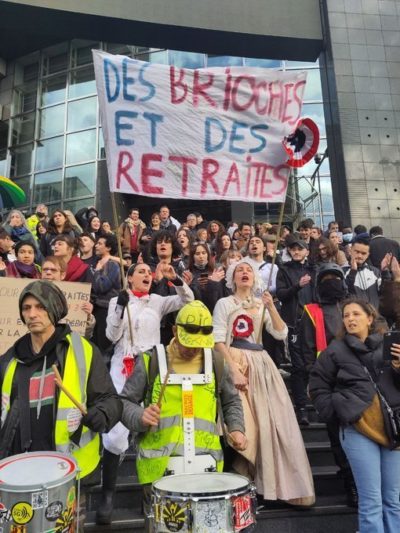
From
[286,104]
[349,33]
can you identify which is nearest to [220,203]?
[349,33]

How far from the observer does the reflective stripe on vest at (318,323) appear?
4.42 meters

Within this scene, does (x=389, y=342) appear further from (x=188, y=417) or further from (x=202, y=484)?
(x=202, y=484)

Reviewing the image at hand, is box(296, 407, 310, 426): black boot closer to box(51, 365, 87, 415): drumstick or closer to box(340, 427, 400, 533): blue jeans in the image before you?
box(340, 427, 400, 533): blue jeans

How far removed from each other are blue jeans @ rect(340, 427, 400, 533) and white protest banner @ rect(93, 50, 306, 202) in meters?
2.13

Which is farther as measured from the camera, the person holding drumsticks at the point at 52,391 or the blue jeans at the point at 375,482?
the blue jeans at the point at 375,482

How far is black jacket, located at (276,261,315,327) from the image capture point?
5.41 metres

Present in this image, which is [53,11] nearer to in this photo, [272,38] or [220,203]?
[272,38]

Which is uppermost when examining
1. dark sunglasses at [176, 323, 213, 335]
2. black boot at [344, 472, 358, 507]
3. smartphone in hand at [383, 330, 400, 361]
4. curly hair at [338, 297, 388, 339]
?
curly hair at [338, 297, 388, 339]

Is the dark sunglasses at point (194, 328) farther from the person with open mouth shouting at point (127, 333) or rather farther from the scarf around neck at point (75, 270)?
the scarf around neck at point (75, 270)

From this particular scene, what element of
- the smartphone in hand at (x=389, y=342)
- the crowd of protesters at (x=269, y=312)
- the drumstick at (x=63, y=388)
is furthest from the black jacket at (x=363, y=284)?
the drumstick at (x=63, y=388)

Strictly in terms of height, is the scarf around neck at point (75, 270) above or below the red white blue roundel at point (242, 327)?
above

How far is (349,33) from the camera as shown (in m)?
15.4

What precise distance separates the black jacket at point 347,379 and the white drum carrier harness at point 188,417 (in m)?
1.03

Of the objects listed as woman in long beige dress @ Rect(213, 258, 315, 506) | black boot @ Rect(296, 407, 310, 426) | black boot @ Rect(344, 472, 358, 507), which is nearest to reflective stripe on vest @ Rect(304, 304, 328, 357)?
woman in long beige dress @ Rect(213, 258, 315, 506)
